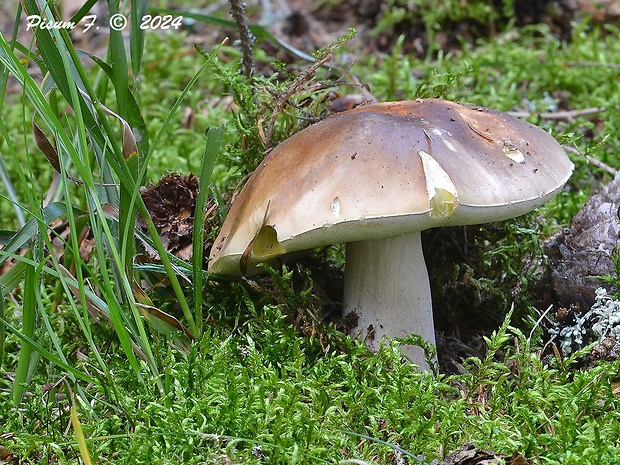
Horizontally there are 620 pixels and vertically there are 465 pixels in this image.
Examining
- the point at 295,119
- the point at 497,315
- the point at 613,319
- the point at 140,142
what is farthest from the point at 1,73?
the point at 613,319

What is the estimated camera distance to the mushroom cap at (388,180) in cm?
131

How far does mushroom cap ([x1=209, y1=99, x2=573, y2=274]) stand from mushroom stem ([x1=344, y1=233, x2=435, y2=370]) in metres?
0.28

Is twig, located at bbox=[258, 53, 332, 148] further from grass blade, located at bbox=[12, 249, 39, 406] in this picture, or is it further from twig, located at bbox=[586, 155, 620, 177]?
twig, located at bbox=[586, 155, 620, 177]

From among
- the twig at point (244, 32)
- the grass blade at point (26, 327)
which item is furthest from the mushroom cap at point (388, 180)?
the twig at point (244, 32)

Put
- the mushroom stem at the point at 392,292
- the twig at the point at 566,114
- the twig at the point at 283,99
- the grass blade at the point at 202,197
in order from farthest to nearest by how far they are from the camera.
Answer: the twig at the point at 566,114 < the twig at the point at 283,99 < the mushroom stem at the point at 392,292 < the grass blade at the point at 202,197

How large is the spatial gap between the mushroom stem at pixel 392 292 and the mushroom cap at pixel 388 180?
0.91 feet

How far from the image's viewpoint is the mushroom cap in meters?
1.31

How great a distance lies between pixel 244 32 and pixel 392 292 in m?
1.08

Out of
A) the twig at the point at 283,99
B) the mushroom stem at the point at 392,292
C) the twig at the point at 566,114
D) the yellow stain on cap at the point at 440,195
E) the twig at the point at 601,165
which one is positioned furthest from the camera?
the twig at the point at 566,114

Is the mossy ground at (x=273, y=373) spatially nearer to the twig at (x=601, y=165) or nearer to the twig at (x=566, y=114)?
the twig at (x=601, y=165)

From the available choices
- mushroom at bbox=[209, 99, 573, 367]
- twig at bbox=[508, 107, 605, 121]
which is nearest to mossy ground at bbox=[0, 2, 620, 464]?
mushroom at bbox=[209, 99, 573, 367]

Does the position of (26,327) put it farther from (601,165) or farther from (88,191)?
(601,165)

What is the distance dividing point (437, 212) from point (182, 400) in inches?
26.6

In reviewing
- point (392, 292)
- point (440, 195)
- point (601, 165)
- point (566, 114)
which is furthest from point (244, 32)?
point (566, 114)
